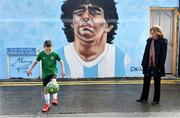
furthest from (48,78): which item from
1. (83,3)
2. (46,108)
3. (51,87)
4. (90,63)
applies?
(83,3)

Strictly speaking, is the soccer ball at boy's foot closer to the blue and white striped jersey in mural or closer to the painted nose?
the blue and white striped jersey in mural

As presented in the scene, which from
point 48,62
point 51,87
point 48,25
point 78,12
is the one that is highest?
point 78,12

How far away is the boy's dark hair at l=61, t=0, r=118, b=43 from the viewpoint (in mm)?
12914

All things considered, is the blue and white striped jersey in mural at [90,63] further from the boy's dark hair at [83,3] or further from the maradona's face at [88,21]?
the maradona's face at [88,21]

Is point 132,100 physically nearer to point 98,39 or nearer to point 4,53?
point 98,39

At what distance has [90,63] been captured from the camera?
13.2 m

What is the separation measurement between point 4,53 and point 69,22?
2339 millimetres

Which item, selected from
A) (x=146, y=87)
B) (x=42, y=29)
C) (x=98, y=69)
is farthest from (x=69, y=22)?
(x=146, y=87)

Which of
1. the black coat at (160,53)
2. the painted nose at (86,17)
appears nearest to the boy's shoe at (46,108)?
the black coat at (160,53)

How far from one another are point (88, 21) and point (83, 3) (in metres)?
0.60

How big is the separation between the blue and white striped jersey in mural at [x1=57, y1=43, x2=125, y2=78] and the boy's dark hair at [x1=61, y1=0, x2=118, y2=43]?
363 millimetres

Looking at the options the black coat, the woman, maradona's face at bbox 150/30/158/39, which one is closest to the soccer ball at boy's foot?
the woman
